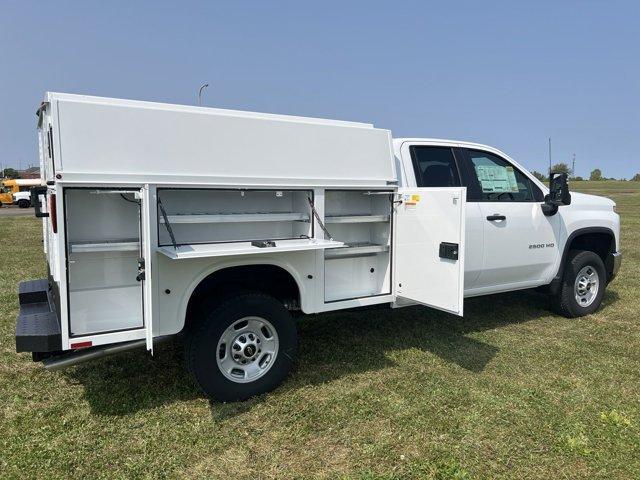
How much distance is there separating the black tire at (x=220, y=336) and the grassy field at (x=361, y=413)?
0.41 feet

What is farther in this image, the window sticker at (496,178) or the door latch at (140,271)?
the window sticker at (496,178)

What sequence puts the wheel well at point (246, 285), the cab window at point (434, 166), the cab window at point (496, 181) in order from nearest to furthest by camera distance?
1. the wheel well at point (246, 285)
2. the cab window at point (434, 166)
3. the cab window at point (496, 181)

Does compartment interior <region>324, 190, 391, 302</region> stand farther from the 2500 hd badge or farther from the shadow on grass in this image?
the 2500 hd badge

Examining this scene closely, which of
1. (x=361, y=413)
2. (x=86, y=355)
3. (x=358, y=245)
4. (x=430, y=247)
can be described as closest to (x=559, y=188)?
(x=430, y=247)

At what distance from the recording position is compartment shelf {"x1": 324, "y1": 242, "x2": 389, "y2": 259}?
4.57 m

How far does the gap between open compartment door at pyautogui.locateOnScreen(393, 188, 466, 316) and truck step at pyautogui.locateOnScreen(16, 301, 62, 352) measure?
2.84 meters

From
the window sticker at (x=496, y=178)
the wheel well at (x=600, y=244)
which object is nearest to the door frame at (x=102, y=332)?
Result: the window sticker at (x=496, y=178)

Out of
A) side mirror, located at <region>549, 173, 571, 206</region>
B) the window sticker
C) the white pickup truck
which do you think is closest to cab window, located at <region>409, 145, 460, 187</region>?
the white pickup truck

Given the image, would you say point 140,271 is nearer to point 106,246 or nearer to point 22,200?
point 106,246

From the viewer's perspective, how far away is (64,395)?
13.5ft

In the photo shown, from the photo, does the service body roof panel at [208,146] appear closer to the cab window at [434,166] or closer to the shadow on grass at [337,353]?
the cab window at [434,166]

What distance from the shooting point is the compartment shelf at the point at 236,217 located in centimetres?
381

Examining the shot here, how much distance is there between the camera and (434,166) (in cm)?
531

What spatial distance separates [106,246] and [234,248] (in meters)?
0.87
